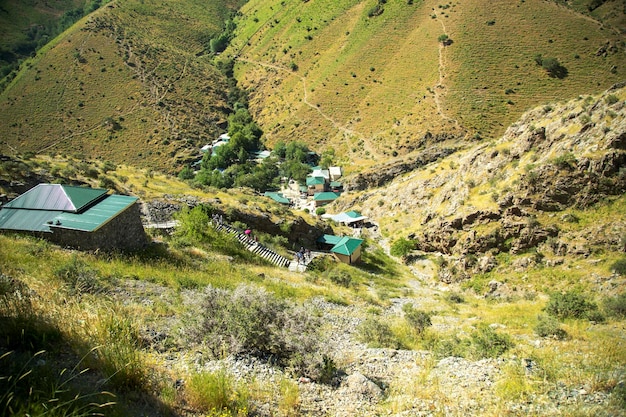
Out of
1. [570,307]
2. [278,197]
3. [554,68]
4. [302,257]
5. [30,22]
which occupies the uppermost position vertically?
[30,22]

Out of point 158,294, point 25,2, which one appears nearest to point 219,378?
point 158,294

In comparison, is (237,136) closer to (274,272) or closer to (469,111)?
(469,111)

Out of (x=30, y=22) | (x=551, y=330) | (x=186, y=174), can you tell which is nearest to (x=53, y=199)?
(x=551, y=330)

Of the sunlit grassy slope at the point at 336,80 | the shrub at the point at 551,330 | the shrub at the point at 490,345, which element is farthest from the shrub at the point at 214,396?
the sunlit grassy slope at the point at 336,80

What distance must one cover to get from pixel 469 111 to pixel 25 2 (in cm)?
15958

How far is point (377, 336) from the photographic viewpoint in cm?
1083

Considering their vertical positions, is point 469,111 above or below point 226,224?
above

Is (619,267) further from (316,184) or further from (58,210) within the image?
(316,184)

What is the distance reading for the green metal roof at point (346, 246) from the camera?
90.7 ft

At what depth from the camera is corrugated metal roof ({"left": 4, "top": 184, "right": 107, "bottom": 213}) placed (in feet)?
46.8

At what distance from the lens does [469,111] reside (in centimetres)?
6200

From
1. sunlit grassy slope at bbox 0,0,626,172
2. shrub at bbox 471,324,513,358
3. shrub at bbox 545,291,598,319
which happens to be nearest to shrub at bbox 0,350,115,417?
shrub at bbox 471,324,513,358

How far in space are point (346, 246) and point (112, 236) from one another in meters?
17.2

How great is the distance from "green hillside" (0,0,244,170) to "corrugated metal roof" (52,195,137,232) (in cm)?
5819
